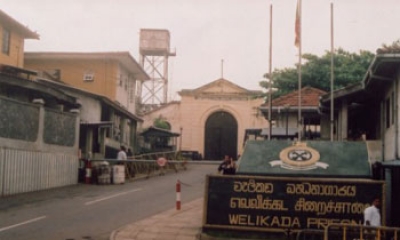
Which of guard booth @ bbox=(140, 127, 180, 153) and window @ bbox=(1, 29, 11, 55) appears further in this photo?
guard booth @ bbox=(140, 127, 180, 153)

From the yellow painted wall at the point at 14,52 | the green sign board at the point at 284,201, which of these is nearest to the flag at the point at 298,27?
the green sign board at the point at 284,201

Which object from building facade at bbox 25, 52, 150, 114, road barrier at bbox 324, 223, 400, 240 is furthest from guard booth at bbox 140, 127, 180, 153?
road barrier at bbox 324, 223, 400, 240

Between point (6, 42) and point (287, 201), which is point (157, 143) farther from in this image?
point (287, 201)

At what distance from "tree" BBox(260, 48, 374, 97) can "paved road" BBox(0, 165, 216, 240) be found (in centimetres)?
1585

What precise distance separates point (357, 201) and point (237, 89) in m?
36.3

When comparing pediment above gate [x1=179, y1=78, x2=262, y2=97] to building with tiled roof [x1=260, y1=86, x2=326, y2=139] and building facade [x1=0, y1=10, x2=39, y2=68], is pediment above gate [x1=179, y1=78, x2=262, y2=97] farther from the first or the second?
building with tiled roof [x1=260, y1=86, x2=326, y2=139]

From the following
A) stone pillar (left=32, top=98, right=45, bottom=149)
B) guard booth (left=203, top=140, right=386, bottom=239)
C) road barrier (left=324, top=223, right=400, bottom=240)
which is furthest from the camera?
stone pillar (left=32, top=98, right=45, bottom=149)

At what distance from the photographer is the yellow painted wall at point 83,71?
1607 inches

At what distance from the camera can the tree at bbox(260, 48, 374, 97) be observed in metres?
39.4

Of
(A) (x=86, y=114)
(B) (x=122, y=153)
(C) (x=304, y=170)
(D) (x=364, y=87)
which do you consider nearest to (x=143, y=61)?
(A) (x=86, y=114)

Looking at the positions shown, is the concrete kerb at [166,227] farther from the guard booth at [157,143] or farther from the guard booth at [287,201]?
the guard booth at [157,143]

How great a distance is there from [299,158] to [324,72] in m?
26.6

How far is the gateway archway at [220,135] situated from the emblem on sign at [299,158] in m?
34.2

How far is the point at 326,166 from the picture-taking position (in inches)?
572
